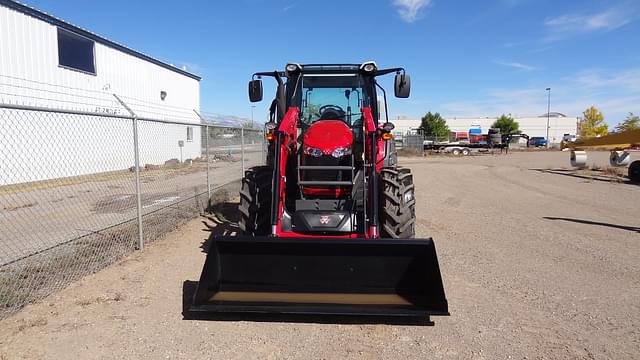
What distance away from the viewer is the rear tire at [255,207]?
545cm

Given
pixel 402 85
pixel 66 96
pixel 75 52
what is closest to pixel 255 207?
pixel 402 85

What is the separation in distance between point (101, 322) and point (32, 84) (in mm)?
13230

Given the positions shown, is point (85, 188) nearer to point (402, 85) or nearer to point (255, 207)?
point (255, 207)

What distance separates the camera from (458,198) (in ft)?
40.1

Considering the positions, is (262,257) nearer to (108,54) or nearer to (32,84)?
(32,84)

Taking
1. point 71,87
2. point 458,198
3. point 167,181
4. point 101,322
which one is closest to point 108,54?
point 71,87

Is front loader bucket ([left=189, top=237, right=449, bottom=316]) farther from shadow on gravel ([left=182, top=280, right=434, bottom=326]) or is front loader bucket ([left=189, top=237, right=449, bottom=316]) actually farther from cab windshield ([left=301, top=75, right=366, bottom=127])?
cab windshield ([left=301, top=75, right=366, bottom=127])

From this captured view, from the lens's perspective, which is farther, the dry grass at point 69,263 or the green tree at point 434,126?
the green tree at point 434,126

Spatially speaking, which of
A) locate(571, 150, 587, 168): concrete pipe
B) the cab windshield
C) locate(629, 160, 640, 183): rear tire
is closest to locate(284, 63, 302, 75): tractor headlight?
the cab windshield

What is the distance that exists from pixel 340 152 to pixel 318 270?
1.62m

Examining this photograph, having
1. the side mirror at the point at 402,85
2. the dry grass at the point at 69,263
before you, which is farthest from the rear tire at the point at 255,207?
the side mirror at the point at 402,85

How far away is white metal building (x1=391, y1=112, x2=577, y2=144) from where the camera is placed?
9556 centimetres

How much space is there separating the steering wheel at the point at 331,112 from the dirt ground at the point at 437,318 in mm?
2524

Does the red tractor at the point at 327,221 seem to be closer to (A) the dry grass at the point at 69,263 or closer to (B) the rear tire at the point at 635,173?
(A) the dry grass at the point at 69,263
